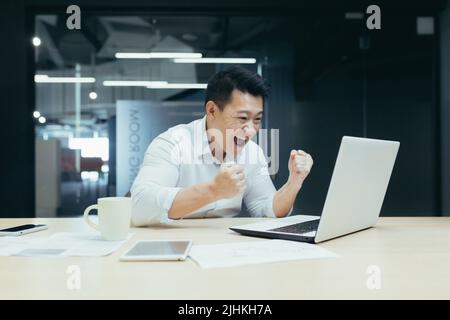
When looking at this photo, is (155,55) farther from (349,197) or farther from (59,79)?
(349,197)

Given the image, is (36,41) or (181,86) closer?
(36,41)

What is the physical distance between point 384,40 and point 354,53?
0.26 metres

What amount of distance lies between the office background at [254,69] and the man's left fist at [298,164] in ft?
5.42

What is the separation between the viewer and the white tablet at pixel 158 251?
0.77m

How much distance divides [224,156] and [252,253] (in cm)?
120

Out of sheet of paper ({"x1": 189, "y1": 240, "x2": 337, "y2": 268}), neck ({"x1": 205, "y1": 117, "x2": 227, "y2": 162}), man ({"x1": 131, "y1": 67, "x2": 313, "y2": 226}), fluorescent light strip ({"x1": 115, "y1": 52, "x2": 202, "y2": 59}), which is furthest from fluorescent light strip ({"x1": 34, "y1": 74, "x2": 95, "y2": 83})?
sheet of paper ({"x1": 189, "y1": 240, "x2": 337, "y2": 268})

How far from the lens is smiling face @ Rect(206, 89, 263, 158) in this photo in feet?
6.37

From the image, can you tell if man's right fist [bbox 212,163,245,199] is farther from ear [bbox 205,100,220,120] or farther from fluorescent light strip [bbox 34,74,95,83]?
fluorescent light strip [bbox 34,74,95,83]

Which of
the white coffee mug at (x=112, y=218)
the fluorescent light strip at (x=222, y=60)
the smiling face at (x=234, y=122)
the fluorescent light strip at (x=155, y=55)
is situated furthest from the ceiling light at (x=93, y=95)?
the white coffee mug at (x=112, y=218)

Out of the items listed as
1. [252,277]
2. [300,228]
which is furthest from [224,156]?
[252,277]

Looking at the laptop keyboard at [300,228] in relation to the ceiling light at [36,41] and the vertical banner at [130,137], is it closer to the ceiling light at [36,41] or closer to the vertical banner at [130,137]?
the vertical banner at [130,137]

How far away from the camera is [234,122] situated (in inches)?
77.0
